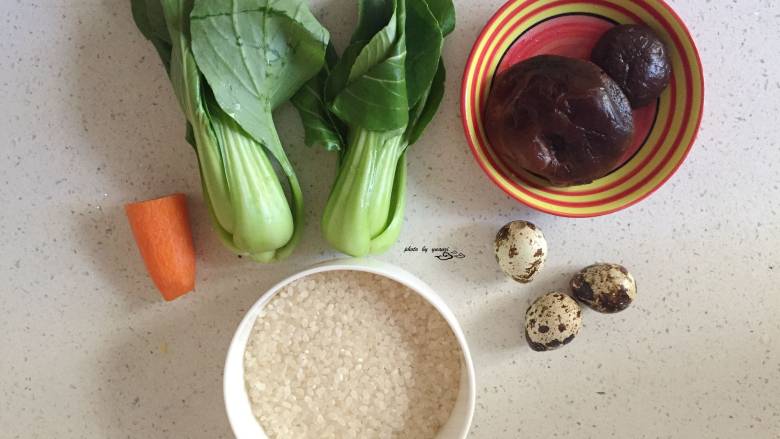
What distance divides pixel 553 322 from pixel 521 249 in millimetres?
123

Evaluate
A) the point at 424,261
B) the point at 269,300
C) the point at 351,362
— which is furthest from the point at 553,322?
the point at 269,300

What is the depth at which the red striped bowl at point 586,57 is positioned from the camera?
79 cm

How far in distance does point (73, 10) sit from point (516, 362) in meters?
0.90

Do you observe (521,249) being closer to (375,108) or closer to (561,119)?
(561,119)

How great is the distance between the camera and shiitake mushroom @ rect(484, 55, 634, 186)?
741mm

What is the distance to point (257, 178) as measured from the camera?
77 cm

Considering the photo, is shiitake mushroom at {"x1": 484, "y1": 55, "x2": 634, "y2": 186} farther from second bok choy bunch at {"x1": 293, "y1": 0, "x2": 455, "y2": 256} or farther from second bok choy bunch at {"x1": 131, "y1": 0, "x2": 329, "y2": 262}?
second bok choy bunch at {"x1": 131, "y1": 0, "x2": 329, "y2": 262}

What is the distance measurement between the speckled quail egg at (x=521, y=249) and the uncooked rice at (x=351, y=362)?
0.14 metres

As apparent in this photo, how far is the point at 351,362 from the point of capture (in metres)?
0.89

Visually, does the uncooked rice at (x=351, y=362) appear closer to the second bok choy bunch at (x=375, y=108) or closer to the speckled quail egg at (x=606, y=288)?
the second bok choy bunch at (x=375, y=108)

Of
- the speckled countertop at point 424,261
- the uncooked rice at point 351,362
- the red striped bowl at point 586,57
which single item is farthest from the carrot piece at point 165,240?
the red striped bowl at point 586,57

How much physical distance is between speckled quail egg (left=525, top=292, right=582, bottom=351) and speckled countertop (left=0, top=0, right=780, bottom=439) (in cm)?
5

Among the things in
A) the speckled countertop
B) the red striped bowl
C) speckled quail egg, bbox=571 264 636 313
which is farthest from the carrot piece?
speckled quail egg, bbox=571 264 636 313

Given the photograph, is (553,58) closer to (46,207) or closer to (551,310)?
(551,310)
